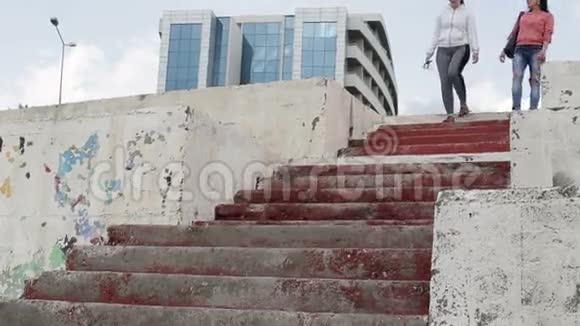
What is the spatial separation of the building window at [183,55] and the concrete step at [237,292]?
6669cm

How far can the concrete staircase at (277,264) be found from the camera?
3387 mm

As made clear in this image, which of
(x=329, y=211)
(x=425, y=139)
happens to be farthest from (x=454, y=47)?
(x=329, y=211)

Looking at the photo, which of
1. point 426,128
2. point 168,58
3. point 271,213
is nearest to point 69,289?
point 271,213

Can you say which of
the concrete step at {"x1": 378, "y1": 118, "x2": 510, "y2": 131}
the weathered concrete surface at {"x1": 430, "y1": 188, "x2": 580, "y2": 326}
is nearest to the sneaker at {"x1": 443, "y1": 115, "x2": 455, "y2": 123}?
the concrete step at {"x1": 378, "y1": 118, "x2": 510, "y2": 131}

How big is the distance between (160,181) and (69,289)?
1.11 m

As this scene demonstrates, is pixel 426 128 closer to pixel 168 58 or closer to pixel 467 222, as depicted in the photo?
pixel 467 222

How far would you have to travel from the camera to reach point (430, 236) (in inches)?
152

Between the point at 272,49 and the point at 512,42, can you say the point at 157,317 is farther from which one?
the point at 272,49

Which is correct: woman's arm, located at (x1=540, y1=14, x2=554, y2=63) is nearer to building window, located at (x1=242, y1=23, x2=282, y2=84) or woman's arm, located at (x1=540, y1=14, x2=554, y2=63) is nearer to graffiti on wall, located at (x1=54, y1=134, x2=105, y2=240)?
graffiti on wall, located at (x1=54, y1=134, x2=105, y2=240)

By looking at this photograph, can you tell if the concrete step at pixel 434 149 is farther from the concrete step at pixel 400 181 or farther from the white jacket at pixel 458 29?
the white jacket at pixel 458 29

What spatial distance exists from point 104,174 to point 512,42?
4.27 metres

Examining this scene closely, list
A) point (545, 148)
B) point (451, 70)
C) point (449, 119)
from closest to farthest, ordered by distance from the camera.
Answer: point (545, 148), point (449, 119), point (451, 70)

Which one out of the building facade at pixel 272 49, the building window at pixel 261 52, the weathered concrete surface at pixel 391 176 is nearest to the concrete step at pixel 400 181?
the weathered concrete surface at pixel 391 176

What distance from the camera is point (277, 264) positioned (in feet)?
12.6
